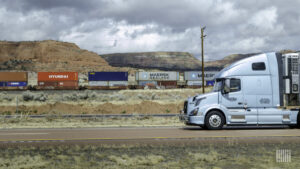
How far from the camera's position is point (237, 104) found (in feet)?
53.1

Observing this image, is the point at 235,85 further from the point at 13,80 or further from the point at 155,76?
the point at 13,80

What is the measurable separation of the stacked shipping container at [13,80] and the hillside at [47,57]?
65.8 meters

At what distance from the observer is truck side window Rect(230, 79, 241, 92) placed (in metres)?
16.3

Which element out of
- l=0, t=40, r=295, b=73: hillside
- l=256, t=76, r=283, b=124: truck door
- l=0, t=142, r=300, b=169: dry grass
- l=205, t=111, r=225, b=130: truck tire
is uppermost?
l=0, t=40, r=295, b=73: hillside

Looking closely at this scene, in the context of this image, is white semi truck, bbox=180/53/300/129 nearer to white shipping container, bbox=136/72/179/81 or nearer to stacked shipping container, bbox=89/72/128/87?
stacked shipping container, bbox=89/72/128/87

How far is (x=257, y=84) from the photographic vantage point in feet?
53.8

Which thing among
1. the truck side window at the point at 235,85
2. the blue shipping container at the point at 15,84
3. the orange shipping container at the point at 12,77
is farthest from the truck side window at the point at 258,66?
the blue shipping container at the point at 15,84

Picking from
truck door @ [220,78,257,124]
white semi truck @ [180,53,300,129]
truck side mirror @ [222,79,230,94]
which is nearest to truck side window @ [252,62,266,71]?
white semi truck @ [180,53,300,129]

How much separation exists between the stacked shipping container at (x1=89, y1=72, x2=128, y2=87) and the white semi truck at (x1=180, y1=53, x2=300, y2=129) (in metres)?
63.7

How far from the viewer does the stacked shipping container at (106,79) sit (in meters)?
79.1

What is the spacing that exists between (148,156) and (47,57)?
6661 inches

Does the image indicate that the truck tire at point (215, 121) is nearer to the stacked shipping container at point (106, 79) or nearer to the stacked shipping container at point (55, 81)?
the stacked shipping container at point (106, 79)

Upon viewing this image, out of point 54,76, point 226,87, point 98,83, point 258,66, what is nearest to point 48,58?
point 54,76

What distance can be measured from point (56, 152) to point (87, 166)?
2496 millimetres
